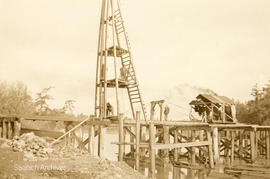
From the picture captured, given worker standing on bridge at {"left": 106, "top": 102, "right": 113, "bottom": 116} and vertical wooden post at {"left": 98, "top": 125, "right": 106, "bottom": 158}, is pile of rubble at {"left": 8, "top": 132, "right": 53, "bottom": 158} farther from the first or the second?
worker standing on bridge at {"left": 106, "top": 102, "right": 113, "bottom": 116}

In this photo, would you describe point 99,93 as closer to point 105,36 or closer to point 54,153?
point 105,36

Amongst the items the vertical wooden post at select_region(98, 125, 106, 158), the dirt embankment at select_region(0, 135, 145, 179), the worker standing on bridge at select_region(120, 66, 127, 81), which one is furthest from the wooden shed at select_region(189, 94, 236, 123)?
the dirt embankment at select_region(0, 135, 145, 179)

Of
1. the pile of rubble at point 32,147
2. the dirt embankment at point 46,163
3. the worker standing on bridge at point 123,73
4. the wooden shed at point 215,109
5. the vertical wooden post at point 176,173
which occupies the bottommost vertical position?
the vertical wooden post at point 176,173

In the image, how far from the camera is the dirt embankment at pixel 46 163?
26.1 feet

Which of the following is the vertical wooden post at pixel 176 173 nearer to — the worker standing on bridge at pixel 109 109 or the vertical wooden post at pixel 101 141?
the vertical wooden post at pixel 101 141

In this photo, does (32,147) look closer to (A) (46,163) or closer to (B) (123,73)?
(A) (46,163)

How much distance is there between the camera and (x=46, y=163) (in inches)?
357

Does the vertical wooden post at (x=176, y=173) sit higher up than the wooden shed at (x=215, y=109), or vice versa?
the wooden shed at (x=215, y=109)

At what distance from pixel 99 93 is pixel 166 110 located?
460 cm

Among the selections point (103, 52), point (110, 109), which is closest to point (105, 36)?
point (103, 52)

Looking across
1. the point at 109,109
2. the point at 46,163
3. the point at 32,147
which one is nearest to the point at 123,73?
the point at 109,109

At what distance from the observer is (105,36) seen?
17.5m

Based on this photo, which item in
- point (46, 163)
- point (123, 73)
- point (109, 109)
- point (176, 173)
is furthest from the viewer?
point (123, 73)

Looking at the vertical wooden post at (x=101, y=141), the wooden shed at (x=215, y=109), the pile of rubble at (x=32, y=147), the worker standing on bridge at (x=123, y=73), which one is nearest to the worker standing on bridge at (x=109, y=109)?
the worker standing on bridge at (x=123, y=73)
